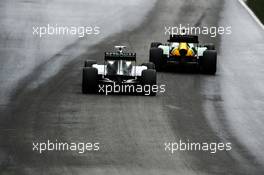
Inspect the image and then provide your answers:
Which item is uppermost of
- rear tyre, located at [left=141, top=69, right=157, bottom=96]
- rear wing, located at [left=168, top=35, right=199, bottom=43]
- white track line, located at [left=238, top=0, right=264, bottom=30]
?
white track line, located at [left=238, top=0, right=264, bottom=30]

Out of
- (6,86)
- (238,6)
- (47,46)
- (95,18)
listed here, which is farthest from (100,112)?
(238,6)

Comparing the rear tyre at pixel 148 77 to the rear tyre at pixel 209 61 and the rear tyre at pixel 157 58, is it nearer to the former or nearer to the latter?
the rear tyre at pixel 157 58

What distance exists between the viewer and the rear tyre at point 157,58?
34438 millimetres

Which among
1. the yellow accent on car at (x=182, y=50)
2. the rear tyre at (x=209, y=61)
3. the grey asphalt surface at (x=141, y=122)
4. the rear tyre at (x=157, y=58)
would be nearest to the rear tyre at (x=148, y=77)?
the grey asphalt surface at (x=141, y=122)

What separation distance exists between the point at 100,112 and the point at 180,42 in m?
7.31

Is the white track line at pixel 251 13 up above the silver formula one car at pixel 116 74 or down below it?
above

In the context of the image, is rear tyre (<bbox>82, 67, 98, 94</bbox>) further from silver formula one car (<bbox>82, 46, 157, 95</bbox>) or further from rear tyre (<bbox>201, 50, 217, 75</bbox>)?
rear tyre (<bbox>201, 50, 217, 75</bbox>)

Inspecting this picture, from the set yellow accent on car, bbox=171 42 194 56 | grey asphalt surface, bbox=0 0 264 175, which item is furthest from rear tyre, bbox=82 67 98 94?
yellow accent on car, bbox=171 42 194 56

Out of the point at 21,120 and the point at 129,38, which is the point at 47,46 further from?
the point at 21,120

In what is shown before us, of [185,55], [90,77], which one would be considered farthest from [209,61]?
[90,77]

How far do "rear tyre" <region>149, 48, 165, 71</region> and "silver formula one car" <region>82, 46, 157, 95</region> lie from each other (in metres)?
3.74

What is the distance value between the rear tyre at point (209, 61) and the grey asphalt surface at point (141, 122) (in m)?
0.36

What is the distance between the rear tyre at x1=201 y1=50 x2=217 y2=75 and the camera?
34375 millimetres

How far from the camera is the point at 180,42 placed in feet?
113
